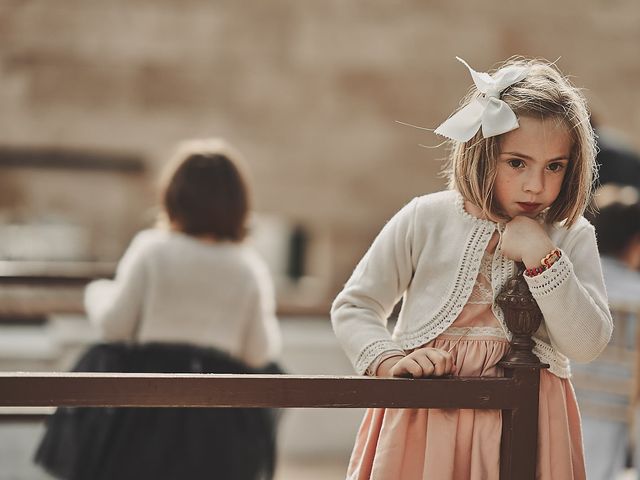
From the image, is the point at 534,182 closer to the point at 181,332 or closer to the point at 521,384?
the point at 521,384

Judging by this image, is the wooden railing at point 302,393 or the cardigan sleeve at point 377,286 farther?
the cardigan sleeve at point 377,286

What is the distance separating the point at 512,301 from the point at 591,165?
0.31 m

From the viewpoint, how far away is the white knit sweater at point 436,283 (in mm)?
1938

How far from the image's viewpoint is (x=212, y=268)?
3.49 metres

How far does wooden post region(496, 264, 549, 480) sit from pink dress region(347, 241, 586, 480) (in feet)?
0.14

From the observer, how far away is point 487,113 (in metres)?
1.91

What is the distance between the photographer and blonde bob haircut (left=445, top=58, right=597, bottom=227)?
1916mm

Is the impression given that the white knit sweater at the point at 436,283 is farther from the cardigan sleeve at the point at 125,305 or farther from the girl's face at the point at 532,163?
the cardigan sleeve at the point at 125,305

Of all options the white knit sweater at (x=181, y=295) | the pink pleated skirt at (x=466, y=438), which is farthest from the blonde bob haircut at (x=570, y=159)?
the white knit sweater at (x=181, y=295)

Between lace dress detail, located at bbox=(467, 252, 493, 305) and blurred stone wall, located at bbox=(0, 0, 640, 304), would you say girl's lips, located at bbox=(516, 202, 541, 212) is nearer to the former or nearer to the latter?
lace dress detail, located at bbox=(467, 252, 493, 305)

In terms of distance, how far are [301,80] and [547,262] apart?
482 centimetres

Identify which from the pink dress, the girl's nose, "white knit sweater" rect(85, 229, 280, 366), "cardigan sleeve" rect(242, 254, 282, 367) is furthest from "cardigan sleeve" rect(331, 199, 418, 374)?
"cardigan sleeve" rect(242, 254, 282, 367)

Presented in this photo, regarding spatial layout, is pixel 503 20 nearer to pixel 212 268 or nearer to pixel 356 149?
pixel 356 149

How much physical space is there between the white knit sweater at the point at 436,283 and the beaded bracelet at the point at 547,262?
5 centimetres
